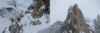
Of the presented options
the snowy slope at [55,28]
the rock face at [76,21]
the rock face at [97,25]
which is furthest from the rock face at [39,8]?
the rock face at [97,25]

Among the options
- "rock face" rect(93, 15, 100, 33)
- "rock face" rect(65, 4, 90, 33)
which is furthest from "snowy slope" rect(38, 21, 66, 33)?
"rock face" rect(93, 15, 100, 33)

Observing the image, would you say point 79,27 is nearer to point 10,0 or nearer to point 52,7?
point 52,7

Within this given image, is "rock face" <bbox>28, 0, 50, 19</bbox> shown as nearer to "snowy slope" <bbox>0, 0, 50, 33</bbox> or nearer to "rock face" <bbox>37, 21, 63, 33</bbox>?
"snowy slope" <bbox>0, 0, 50, 33</bbox>

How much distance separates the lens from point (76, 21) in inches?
70.2

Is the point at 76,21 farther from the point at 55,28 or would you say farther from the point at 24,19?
the point at 24,19

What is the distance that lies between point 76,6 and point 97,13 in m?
0.43

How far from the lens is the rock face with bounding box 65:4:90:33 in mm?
1732

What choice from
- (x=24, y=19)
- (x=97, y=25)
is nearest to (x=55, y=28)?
(x=24, y=19)

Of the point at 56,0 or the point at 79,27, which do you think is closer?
the point at 79,27

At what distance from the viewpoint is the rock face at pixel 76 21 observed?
1.73m

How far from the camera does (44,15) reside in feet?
6.57

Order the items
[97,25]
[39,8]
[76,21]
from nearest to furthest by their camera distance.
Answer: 1. [97,25]
2. [76,21]
3. [39,8]

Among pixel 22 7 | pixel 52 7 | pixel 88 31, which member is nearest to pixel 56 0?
pixel 52 7

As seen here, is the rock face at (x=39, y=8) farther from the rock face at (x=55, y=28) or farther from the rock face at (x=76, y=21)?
the rock face at (x=76, y=21)
